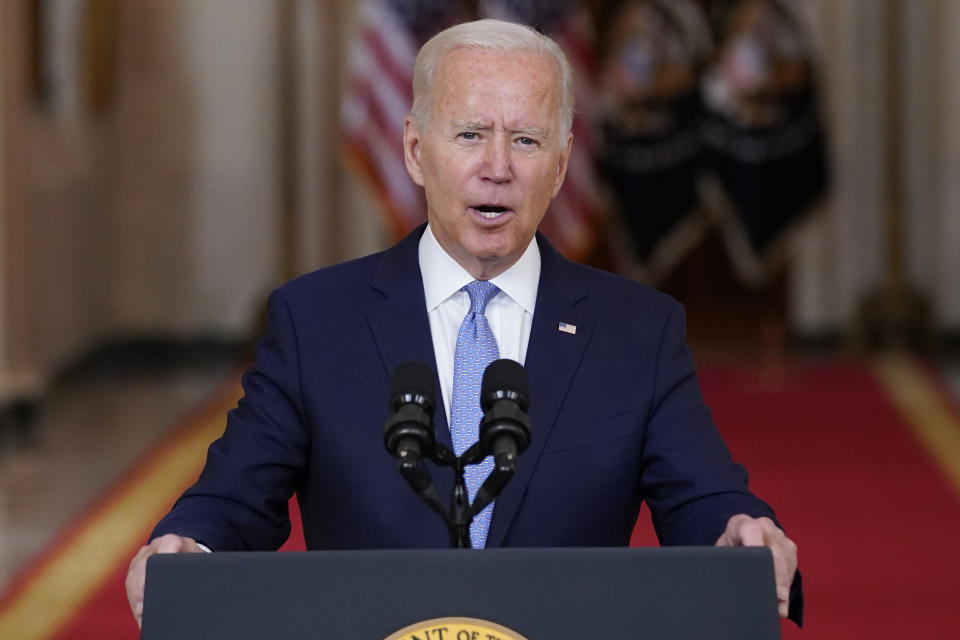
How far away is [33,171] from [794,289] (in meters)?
5.68

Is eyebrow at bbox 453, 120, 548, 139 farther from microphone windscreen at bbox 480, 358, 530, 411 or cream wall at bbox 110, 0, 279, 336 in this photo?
cream wall at bbox 110, 0, 279, 336

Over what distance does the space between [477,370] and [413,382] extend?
1.86 ft

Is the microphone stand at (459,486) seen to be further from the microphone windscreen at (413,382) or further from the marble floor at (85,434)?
the marble floor at (85,434)

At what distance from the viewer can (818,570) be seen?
595cm

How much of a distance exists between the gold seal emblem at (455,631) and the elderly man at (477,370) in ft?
1.70

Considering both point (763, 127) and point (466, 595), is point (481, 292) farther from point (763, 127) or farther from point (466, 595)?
point (763, 127)

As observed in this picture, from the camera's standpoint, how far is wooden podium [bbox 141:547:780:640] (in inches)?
74.2

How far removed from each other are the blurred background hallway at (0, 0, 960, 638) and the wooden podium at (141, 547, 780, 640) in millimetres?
7442

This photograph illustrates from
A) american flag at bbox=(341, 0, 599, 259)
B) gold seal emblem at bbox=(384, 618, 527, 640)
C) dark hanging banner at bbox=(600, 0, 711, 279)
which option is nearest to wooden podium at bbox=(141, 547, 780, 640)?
gold seal emblem at bbox=(384, 618, 527, 640)

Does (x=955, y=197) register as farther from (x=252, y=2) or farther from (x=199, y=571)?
(x=199, y=571)

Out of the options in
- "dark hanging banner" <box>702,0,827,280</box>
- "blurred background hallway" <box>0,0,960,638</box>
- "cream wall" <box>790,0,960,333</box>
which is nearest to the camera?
"blurred background hallway" <box>0,0,960,638</box>

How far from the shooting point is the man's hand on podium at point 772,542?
2.16 m

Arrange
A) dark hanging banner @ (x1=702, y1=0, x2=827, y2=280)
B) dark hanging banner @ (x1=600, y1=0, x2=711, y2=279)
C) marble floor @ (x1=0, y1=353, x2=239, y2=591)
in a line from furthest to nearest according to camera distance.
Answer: dark hanging banner @ (x1=600, y1=0, x2=711, y2=279) < dark hanging banner @ (x1=702, y1=0, x2=827, y2=280) < marble floor @ (x1=0, y1=353, x2=239, y2=591)

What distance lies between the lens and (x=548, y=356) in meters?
2.52
